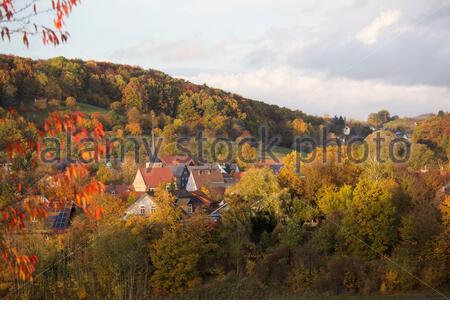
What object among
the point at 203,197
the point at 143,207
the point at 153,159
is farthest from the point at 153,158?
the point at 143,207

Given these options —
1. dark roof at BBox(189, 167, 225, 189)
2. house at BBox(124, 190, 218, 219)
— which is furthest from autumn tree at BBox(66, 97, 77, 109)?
dark roof at BBox(189, 167, 225, 189)

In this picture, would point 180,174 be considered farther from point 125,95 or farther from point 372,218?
point 372,218

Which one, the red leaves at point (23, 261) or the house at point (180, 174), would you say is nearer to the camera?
the red leaves at point (23, 261)

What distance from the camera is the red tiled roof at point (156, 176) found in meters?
9.20

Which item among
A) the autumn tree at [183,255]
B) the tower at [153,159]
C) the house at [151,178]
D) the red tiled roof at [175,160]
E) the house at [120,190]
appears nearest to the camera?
the autumn tree at [183,255]

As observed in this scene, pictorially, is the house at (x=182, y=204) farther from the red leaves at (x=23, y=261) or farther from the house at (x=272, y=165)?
the red leaves at (x=23, y=261)

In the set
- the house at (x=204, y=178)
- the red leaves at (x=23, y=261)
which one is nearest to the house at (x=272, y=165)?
the house at (x=204, y=178)

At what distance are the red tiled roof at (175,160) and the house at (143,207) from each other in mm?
2368

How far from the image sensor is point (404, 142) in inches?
420

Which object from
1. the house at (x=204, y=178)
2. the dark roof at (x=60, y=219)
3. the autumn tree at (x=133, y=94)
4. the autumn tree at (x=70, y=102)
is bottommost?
the dark roof at (x=60, y=219)

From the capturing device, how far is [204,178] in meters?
10.7

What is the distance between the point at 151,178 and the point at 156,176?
26 cm

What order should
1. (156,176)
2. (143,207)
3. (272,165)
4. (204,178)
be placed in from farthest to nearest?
(272,165) → (204,178) → (156,176) → (143,207)

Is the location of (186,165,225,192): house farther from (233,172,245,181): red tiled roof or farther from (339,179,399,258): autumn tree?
(339,179,399,258): autumn tree
